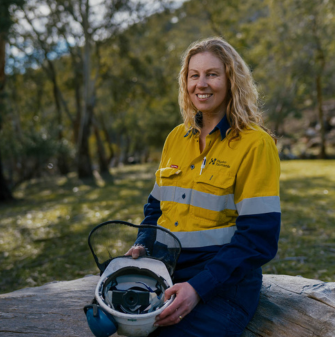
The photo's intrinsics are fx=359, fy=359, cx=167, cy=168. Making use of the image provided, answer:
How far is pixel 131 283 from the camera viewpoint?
181 centimetres

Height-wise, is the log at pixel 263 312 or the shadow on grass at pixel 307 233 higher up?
the log at pixel 263 312

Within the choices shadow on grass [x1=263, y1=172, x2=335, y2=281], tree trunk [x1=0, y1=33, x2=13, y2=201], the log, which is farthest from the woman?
tree trunk [x1=0, y1=33, x2=13, y2=201]

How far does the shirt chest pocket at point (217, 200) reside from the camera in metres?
1.96

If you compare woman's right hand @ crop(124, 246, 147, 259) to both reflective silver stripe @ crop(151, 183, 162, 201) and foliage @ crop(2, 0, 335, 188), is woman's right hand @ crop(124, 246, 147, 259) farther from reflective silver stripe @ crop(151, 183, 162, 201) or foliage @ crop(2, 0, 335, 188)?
foliage @ crop(2, 0, 335, 188)

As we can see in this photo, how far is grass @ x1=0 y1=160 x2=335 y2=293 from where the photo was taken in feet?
16.4

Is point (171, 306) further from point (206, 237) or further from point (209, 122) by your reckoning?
point (209, 122)

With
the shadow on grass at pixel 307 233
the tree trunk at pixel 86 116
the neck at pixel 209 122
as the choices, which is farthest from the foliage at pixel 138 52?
the neck at pixel 209 122

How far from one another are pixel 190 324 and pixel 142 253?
0.52 m

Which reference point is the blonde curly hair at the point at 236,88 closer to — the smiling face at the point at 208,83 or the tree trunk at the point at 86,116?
the smiling face at the point at 208,83

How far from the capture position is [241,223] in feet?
6.06

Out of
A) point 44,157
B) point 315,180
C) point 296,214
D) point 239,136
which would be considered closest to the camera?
point 239,136

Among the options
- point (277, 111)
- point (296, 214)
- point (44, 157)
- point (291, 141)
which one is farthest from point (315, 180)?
point (291, 141)

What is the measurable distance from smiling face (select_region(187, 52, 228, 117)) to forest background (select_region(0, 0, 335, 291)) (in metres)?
3.14

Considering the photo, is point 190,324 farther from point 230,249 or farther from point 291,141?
point 291,141
